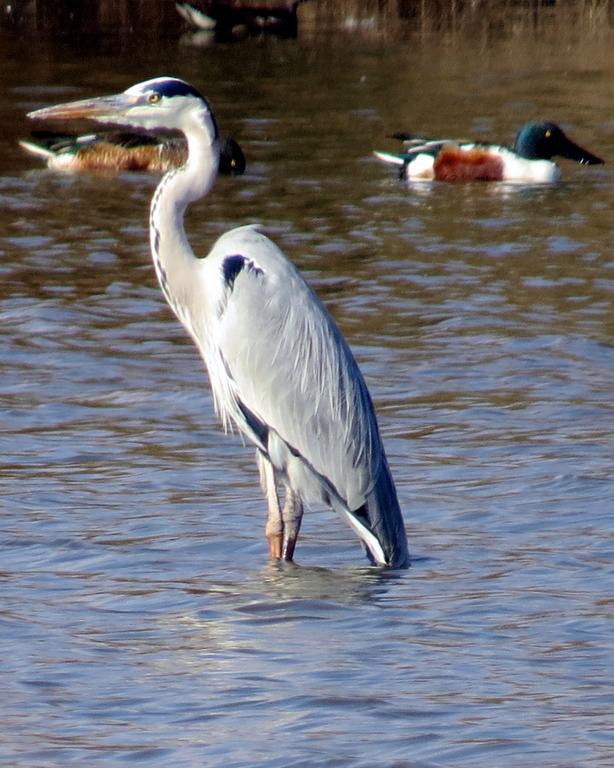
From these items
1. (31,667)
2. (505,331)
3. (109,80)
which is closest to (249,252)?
(31,667)

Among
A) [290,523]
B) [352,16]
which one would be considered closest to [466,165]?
[290,523]

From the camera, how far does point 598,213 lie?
14766 mm

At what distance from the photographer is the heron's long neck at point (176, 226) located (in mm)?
6941

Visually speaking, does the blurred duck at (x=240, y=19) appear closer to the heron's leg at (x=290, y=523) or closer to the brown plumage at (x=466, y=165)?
the brown plumage at (x=466, y=165)

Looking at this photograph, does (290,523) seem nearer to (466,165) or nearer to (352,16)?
(466,165)

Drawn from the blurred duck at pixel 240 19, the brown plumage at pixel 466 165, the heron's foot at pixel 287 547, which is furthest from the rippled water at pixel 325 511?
the blurred duck at pixel 240 19

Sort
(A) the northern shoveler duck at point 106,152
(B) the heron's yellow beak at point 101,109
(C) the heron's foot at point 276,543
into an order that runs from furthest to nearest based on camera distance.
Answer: (A) the northern shoveler duck at point 106,152 → (B) the heron's yellow beak at point 101,109 → (C) the heron's foot at point 276,543

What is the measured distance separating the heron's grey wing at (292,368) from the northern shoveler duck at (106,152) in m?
10.6

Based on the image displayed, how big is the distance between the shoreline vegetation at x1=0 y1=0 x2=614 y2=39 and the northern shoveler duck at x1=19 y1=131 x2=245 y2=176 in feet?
40.8

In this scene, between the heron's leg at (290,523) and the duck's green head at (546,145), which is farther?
the duck's green head at (546,145)

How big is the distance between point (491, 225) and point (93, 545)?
8.26 metres

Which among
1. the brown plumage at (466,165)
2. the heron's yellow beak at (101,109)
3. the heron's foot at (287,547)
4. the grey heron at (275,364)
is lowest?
the brown plumage at (466,165)

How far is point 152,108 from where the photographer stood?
7.15 meters

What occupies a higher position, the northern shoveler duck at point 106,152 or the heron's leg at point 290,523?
the heron's leg at point 290,523
